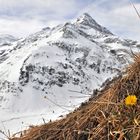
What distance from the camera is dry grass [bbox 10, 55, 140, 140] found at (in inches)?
110

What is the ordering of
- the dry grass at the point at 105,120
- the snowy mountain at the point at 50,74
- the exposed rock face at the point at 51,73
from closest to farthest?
the dry grass at the point at 105,120, the snowy mountain at the point at 50,74, the exposed rock face at the point at 51,73

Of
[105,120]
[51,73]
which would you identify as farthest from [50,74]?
[105,120]

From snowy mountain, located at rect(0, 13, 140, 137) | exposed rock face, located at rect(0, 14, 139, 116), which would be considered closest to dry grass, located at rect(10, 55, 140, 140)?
snowy mountain, located at rect(0, 13, 140, 137)

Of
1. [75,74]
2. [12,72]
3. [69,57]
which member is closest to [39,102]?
[12,72]

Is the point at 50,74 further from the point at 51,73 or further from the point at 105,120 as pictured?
the point at 105,120

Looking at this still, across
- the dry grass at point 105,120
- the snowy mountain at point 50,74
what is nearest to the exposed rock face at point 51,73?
the snowy mountain at point 50,74

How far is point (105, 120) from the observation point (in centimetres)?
299

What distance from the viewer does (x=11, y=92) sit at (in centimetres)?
14175

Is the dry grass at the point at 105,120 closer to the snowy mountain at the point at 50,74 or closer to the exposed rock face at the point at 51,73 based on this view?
the snowy mountain at the point at 50,74

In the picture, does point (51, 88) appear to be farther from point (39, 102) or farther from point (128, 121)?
point (128, 121)

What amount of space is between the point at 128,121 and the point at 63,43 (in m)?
186

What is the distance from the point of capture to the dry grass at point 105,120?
2.81 metres

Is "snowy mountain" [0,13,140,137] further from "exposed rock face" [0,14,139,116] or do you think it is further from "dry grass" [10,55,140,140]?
"dry grass" [10,55,140,140]

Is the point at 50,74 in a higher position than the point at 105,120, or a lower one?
higher
